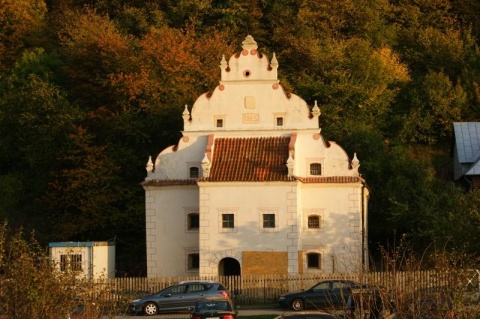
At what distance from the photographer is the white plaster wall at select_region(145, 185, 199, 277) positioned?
59.1 m

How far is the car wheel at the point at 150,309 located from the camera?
45250 millimetres

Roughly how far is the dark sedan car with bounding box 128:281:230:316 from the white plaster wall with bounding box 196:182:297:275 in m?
11.0

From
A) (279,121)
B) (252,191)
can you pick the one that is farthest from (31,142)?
(252,191)

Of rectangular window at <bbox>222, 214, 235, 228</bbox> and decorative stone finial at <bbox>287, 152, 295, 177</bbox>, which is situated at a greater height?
decorative stone finial at <bbox>287, 152, 295, 177</bbox>

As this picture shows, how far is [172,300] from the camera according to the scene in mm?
45438

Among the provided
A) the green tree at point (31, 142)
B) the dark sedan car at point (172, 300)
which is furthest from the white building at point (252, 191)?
the green tree at point (31, 142)

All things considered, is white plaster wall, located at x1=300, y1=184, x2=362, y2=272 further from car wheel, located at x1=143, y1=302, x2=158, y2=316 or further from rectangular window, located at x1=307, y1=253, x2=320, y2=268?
car wheel, located at x1=143, y1=302, x2=158, y2=316

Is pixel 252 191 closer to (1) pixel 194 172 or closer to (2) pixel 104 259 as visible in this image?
(1) pixel 194 172

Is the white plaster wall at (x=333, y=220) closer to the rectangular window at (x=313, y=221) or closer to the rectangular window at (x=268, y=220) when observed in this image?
the rectangular window at (x=313, y=221)

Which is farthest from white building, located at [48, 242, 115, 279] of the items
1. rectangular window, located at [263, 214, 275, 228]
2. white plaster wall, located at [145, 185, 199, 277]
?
rectangular window, located at [263, 214, 275, 228]

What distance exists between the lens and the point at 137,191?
67.2 meters

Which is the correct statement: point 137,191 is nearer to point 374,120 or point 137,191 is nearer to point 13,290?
point 374,120

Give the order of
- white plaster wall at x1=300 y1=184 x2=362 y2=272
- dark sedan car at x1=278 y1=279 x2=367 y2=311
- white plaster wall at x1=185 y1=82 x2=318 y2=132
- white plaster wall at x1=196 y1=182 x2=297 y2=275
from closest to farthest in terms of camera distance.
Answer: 1. dark sedan car at x1=278 y1=279 x2=367 y2=311
2. white plaster wall at x1=196 y1=182 x2=297 y2=275
3. white plaster wall at x1=300 y1=184 x2=362 y2=272
4. white plaster wall at x1=185 y1=82 x2=318 y2=132

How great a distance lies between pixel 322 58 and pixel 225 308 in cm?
4967
